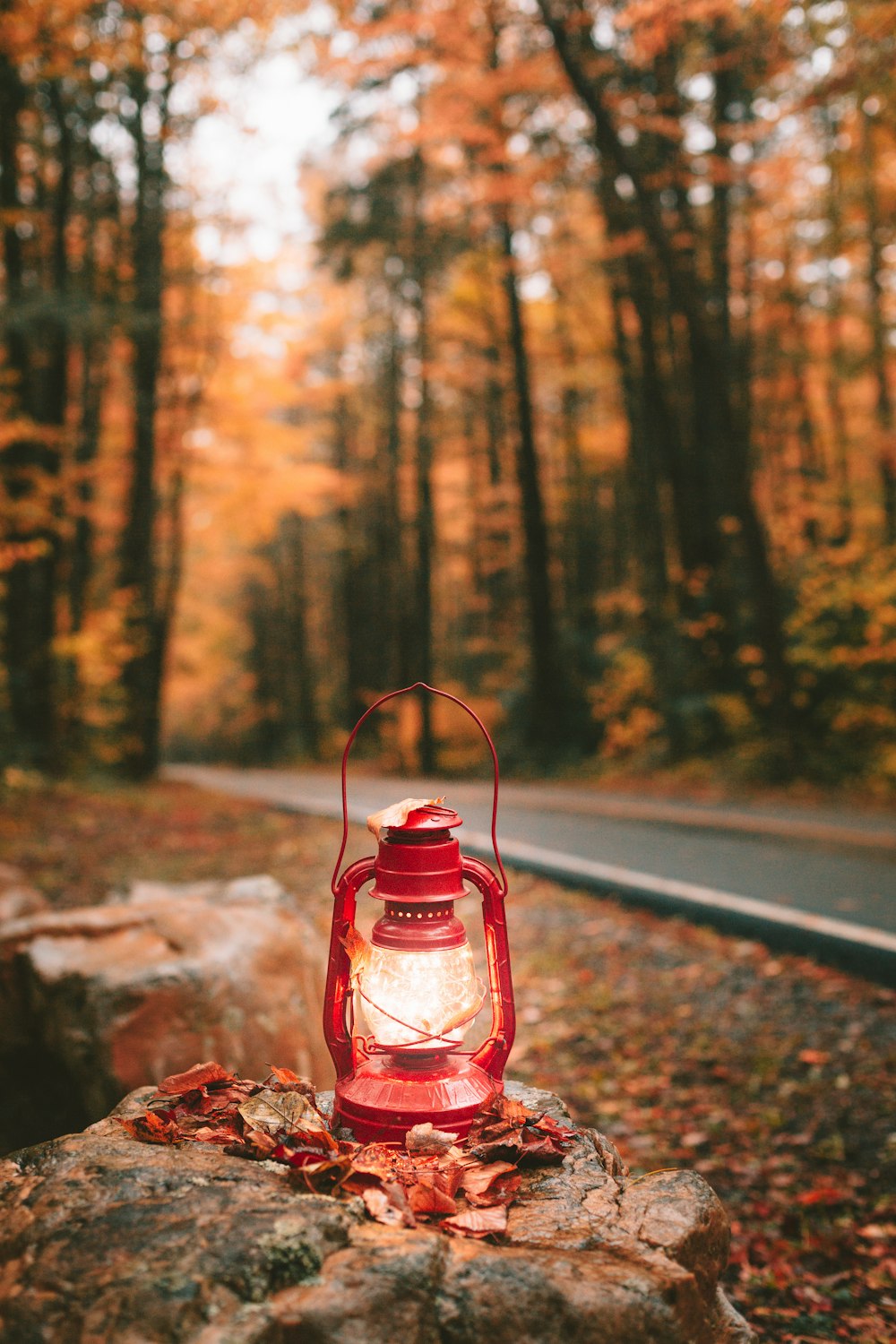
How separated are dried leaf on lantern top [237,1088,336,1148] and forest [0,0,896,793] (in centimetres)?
918

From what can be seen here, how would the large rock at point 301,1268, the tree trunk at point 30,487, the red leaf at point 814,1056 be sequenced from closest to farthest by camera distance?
the large rock at point 301,1268, the red leaf at point 814,1056, the tree trunk at point 30,487

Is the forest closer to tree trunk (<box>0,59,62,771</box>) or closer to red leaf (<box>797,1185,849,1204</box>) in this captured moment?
tree trunk (<box>0,59,62,771</box>)

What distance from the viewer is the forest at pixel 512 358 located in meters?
11.1

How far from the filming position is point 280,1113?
2115 mm

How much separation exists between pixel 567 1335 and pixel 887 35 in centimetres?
997

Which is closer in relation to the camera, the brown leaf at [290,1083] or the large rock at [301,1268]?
the large rock at [301,1268]

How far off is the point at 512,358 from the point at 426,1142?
18355 mm

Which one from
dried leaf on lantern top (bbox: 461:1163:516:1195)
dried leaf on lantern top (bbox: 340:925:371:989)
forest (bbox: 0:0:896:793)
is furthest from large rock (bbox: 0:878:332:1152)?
forest (bbox: 0:0:896:793)

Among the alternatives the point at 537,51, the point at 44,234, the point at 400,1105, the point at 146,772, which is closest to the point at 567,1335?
the point at 400,1105

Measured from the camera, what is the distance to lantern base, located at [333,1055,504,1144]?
2037mm

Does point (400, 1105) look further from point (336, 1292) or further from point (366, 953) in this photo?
point (336, 1292)

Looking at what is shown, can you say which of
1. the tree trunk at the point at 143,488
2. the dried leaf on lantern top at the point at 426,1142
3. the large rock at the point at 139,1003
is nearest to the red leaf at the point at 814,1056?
the large rock at the point at 139,1003

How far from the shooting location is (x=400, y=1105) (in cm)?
204

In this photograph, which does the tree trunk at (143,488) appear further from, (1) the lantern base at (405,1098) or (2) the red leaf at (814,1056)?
(1) the lantern base at (405,1098)
